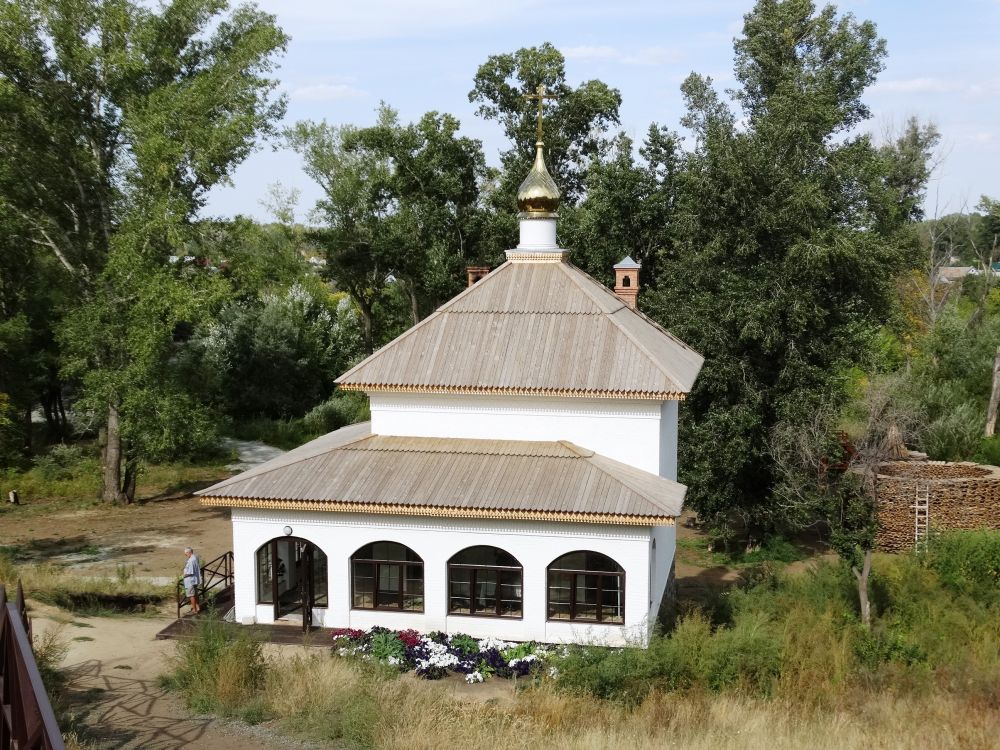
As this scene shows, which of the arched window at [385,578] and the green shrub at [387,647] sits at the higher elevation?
the arched window at [385,578]

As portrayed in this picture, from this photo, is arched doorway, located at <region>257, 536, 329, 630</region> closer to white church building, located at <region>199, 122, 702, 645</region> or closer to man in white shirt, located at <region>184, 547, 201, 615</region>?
white church building, located at <region>199, 122, 702, 645</region>

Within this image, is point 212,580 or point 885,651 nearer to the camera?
point 885,651

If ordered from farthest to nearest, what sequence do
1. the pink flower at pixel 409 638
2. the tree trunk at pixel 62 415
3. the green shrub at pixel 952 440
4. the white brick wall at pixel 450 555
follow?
1. the tree trunk at pixel 62 415
2. the green shrub at pixel 952 440
3. the pink flower at pixel 409 638
4. the white brick wall at pixel 450 555

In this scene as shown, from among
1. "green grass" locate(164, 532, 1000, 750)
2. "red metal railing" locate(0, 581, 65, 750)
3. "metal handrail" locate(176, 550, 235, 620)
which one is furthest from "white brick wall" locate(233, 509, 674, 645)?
"red metal railing" locate(0, 581, 65, 750)

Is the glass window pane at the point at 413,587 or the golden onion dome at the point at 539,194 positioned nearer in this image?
the glass window pane at the point at 413,587

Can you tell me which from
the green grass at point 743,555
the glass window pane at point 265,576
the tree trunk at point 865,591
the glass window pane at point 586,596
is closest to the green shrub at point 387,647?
the glass window pane at point 265,576

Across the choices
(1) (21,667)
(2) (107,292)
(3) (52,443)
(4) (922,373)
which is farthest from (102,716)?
(4) (922,373)

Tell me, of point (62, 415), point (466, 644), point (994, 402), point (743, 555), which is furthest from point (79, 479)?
point (994, 402)

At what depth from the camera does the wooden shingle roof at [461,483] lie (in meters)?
14.7

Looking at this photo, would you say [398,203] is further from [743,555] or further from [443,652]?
[443,652]

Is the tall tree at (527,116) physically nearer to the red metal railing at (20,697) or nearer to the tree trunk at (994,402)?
the tree trunk at (994,402)

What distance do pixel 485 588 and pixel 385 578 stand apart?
173 centimetres

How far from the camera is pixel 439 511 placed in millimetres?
15031

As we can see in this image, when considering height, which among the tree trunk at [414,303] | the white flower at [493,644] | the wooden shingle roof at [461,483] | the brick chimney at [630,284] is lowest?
the white flower at [493,644]
